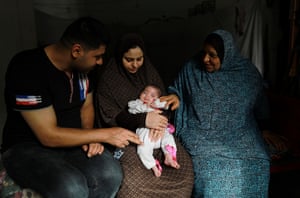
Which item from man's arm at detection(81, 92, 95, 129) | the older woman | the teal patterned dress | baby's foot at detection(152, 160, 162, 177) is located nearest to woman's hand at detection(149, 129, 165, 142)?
the older woman

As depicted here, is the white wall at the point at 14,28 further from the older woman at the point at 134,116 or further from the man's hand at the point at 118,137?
the man's hand at the point at 118,137

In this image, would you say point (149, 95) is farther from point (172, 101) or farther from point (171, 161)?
point (171, 161)

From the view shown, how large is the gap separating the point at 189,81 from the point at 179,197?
0.68 m

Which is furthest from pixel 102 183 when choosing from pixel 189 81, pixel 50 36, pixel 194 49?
pixel 194 49

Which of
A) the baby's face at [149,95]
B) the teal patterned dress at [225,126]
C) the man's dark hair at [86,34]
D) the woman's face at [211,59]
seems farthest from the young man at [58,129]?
the woman's face at [211,59]

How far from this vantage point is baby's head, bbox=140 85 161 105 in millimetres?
1785

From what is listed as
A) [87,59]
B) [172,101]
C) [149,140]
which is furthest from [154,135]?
[87,59]

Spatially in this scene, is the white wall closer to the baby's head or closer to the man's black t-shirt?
the man's black t-shirt

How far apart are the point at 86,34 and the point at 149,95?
490 mm

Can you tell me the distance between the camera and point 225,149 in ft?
5.83

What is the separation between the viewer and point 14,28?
235 cm

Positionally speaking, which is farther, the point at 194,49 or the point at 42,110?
the point at 194,49

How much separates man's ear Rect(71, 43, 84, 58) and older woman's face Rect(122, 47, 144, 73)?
1.17 ft

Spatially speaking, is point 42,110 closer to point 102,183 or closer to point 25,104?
point 25,104
